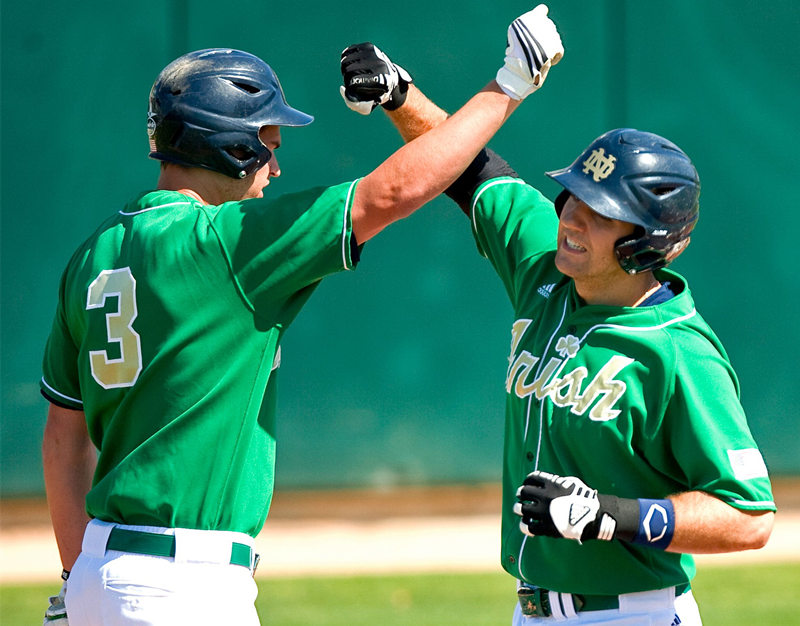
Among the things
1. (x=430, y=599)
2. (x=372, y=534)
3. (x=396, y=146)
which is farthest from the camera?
(x=396, y=146)

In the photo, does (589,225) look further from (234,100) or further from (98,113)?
(98,113)

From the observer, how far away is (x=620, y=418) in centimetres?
332

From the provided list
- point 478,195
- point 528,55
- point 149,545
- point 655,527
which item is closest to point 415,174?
point 528,55

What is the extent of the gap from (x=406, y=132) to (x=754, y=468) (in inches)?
67.8

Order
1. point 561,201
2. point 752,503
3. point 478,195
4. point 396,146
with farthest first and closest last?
point 396,146, point 478,195, point 561,201, point 752,503

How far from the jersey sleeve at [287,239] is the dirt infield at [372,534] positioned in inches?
190

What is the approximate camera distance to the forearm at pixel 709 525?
3148 mm

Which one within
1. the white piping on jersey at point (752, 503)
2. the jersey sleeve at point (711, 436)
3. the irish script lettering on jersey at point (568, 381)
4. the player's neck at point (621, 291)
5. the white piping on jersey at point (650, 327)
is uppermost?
the player's neck at point (621, 291)

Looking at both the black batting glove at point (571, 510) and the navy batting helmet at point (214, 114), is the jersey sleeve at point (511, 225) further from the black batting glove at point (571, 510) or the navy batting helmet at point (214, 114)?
the black batting glove at point (571, 510)

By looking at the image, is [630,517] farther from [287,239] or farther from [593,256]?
[287,239]

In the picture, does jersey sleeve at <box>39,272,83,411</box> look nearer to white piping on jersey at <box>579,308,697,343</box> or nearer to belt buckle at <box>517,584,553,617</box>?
belt buckle at <box>517,584,553,617</box>

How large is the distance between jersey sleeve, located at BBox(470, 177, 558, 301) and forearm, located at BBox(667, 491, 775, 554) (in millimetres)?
1041

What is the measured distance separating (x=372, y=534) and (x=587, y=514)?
587 centimetres

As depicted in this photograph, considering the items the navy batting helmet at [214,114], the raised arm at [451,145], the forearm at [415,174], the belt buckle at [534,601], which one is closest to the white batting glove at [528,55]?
the raised arm at [451,145]
